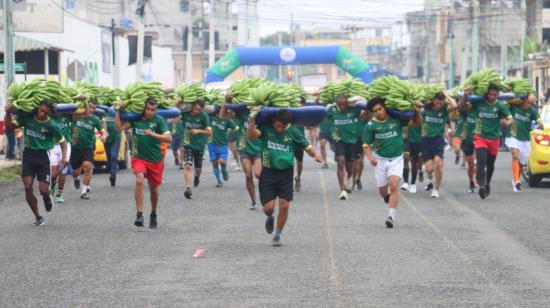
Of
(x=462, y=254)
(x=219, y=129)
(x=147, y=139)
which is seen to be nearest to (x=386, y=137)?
(x=147, y=139)

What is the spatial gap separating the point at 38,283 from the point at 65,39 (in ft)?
125

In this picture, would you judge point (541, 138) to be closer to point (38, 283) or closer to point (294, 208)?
point (294, 208)

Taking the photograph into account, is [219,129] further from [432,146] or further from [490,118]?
[490,118]

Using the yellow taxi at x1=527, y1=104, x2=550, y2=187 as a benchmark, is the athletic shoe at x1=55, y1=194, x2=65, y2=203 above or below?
below

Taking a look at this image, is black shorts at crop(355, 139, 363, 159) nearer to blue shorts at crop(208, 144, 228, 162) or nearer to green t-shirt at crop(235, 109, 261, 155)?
blue shorts at crop(208, 144, 228, 162)

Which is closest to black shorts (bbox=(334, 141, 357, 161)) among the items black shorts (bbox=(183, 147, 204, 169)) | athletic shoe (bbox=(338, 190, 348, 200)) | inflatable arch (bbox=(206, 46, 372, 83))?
athletic shoe (bbox=(338, 190, 348, 200))

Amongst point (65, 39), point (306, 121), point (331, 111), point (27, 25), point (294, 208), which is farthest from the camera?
point (65, 39)

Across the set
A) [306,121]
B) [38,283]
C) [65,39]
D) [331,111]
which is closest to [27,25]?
[65,39]

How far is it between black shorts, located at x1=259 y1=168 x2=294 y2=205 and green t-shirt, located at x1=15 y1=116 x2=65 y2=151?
3.78 metres

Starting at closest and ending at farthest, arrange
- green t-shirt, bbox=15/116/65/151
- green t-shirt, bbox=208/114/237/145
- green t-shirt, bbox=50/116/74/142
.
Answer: green t-shirt, bbox=15/116/65/151
green t-shirt, bbox=50/116/74/142
green t-shirt, bbox=208/114/237/145

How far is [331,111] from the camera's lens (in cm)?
2078

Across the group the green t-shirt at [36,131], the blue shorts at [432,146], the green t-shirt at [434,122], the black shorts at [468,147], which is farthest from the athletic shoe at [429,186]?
the green t-shirt at [36,131]

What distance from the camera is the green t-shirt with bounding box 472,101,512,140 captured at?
19.9 metres

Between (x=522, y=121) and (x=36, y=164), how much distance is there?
9.85m
